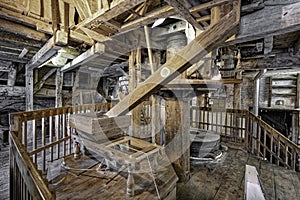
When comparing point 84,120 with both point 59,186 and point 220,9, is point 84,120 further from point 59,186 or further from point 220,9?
point 220,9

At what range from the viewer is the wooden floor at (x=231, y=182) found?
270 cm

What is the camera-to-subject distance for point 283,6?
1.46 metres

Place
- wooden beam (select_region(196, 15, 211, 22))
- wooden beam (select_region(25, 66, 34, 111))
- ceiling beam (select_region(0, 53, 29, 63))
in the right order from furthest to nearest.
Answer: wooden beam (select_region(25, 66, 34, 111)), ceiling beam (select_region(0, 53, 29, 63)), wooden beam (select_region(196, 15, 211, 22))

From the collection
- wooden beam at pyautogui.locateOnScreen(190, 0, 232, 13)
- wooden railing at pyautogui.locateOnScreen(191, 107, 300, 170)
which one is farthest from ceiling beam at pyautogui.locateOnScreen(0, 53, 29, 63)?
wooden railing at pyautogui.locateOnScreen(191, 107, 300, 170)

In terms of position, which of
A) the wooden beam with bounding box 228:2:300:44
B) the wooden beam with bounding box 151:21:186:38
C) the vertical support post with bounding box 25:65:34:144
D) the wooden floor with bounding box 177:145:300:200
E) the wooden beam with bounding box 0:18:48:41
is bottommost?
the wooden floor with bounding box 177:145:300:200

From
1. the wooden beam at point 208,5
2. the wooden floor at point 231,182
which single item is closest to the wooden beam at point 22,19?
the wooden beam at point 208,5

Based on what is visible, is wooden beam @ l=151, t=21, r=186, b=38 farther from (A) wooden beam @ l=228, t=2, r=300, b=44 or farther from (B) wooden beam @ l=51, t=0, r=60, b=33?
(B) wooden beam @ l=51, t=0, r=60, b=33

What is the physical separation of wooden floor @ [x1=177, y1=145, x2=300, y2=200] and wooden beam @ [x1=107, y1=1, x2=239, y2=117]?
68.7 inches

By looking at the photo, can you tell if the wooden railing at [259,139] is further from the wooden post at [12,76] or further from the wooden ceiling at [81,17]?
the wooden post at [12,76]

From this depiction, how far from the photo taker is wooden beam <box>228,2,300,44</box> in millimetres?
1407

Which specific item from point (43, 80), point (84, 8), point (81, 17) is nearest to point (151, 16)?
point (84, 8)

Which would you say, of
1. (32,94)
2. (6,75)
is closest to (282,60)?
(32,94)

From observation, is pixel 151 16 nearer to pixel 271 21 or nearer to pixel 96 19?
pixel 96 19

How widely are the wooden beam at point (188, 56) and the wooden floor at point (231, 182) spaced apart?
1.75m
